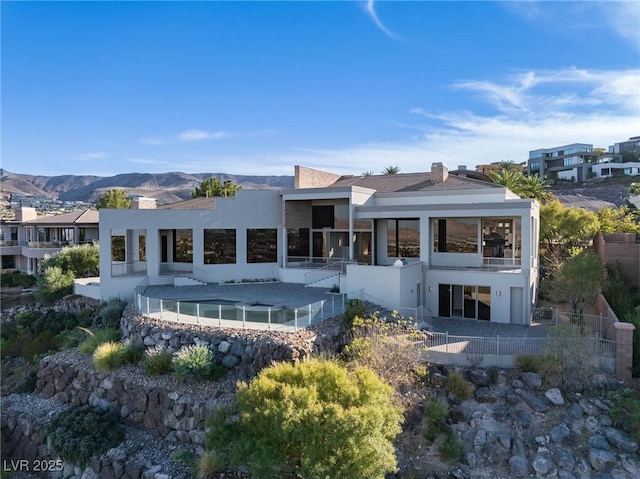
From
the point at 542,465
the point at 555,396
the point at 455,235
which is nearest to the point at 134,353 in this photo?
the point at 542,465

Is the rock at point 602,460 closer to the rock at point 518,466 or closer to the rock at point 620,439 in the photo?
the rock at point 620,439

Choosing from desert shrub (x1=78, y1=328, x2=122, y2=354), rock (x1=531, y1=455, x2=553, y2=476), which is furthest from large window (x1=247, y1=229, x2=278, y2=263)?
rock (x1=531, y1=455, x2=553, y2=476)

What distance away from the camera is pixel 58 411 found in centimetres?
1662

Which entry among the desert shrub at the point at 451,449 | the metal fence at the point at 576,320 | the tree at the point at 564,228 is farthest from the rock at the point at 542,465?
the tree at the point at 564,228

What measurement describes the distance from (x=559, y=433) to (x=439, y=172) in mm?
17429

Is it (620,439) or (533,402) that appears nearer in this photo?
(620,439)

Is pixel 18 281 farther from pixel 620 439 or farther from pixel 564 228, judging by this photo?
pixel 564 228

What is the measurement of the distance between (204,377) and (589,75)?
22664mm

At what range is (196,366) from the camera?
1489 centimetres

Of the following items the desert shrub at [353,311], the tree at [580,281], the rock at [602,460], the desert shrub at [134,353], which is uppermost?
the tree at [580,281]

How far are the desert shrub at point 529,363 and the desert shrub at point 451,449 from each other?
3.82 m

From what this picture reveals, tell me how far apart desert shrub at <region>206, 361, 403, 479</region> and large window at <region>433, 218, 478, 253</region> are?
13.5 m

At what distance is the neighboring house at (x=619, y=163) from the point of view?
85625 mm

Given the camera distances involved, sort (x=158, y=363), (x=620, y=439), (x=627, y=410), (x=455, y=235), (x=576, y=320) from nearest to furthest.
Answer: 1. (x=620, y=439)
2. (x=627, y=410)
3. (x=158, y=363)
4. (x=576, y=320)
5. (x=455, y=235)
